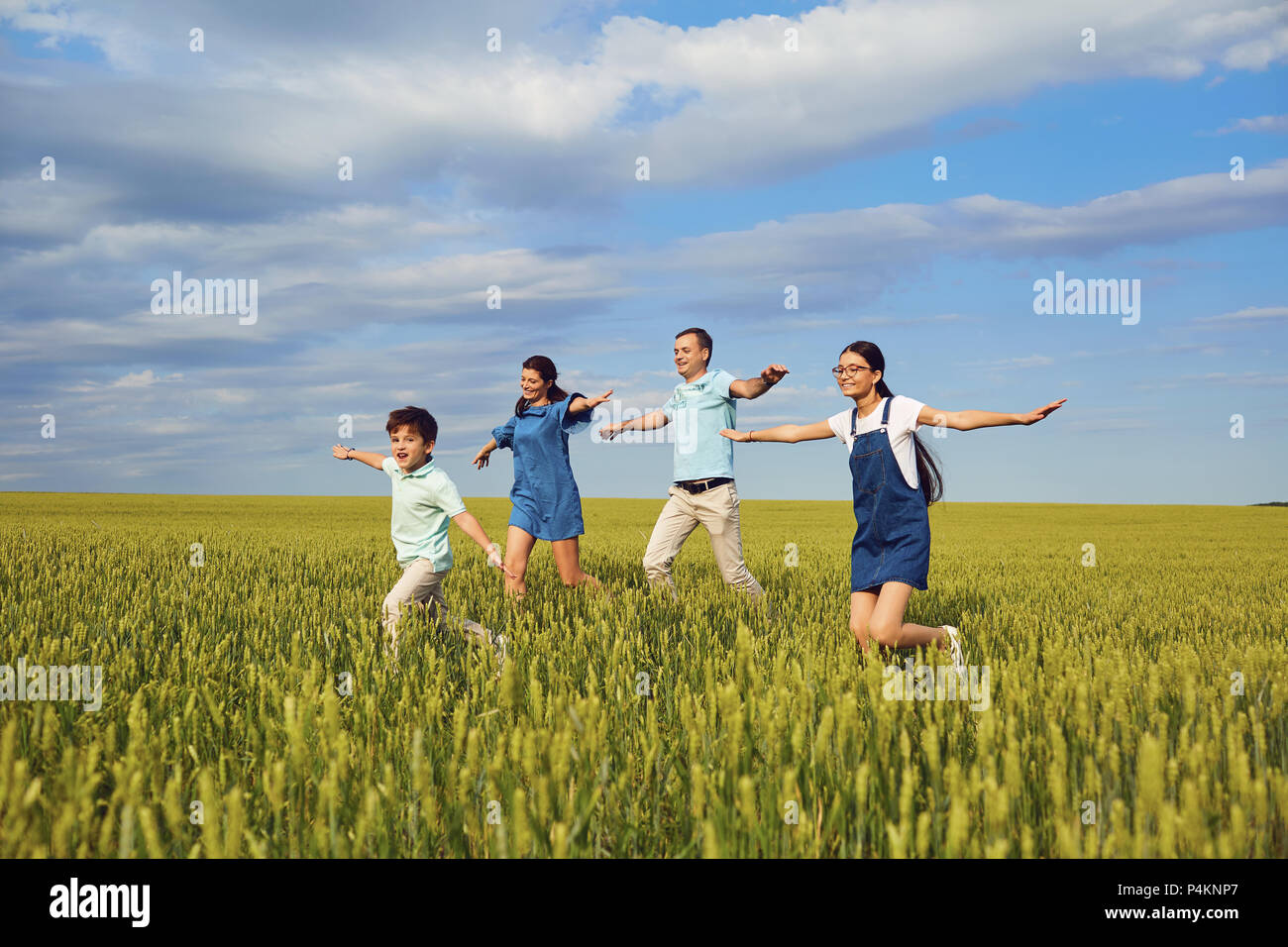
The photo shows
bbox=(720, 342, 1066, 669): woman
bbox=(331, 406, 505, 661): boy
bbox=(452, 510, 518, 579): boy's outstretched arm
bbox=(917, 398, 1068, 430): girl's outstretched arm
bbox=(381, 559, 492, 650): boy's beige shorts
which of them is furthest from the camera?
bbox=(331, 406, 505, 661): boy

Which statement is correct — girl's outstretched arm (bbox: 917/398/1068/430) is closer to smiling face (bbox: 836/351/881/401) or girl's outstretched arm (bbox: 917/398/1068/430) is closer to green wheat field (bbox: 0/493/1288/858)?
smiling face (bbox: 836/351/881/401)

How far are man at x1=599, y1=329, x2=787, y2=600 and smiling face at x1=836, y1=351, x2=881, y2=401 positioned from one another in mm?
1482

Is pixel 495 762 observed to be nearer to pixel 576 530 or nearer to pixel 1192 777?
pixel 1192 777

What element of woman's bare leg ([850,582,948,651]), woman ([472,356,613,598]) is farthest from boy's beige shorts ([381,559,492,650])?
woman's bare leg ([850,582,948,651])

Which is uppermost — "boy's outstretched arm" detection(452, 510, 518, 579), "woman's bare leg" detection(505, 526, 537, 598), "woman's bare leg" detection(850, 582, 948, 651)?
"boy's outstretched arm" detection(452, 510, 518, 579)

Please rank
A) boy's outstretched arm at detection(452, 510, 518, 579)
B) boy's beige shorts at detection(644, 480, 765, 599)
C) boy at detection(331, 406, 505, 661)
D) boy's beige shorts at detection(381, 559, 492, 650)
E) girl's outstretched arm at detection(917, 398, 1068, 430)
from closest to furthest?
girl's outstretched arm at detection(917, 398, 1068, 430) < boy's outstretched arm at detection(452, 510, 518, 579) < boy's beige shorts at detection(381, 559, 492, 650) < boy at detection(331, 406, 505, 661) < boy's beige shorts at detection(644, 480, 765, 599)

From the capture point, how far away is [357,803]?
2.39 metres

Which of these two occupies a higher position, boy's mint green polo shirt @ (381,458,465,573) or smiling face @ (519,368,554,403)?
smiling face @ (519,368,554,403)

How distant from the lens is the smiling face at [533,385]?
696 cm

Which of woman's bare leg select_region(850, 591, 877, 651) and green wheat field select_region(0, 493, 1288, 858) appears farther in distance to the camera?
woman's bare leg select_region(850, 591, 877, 651)

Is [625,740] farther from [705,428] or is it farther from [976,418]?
[705,428]

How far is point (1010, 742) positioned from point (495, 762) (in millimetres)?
1511

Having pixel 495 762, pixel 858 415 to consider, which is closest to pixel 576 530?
pixel 858 415

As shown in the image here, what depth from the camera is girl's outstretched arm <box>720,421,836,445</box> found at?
5285mm
